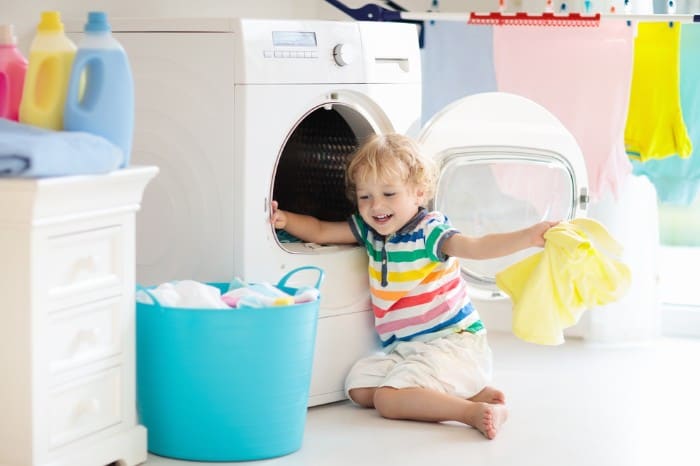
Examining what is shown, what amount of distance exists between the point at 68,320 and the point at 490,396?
110 cm

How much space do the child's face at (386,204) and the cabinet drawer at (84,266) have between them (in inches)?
29.4

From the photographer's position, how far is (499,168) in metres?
3.03

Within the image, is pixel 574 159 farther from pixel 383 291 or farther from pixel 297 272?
pixel 297 272

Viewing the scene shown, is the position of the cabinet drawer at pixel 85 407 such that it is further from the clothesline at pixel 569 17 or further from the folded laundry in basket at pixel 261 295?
the clothesline at pixel 569 17

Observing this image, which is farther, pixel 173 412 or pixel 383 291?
pixel 383 291

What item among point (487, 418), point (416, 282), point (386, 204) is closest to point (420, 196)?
point (386, 204)

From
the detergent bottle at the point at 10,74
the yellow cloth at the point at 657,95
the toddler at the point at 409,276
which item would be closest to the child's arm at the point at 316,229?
the toddler at the point at 409,276

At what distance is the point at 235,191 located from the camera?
2.52 meters

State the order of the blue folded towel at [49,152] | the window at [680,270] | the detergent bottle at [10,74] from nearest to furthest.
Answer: the blue folded towel at [49,152] → the detergent bottle at [10,74] → the window at [680,270]

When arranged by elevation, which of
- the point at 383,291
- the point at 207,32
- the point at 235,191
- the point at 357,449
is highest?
the point at 207,32

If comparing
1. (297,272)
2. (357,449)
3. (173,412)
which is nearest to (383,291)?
Result: (297,272)

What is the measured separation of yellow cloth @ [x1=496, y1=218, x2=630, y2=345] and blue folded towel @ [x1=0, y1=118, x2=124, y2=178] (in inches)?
39.7

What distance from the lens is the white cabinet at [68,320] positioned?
6.52 ft

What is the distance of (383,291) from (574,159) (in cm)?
65
